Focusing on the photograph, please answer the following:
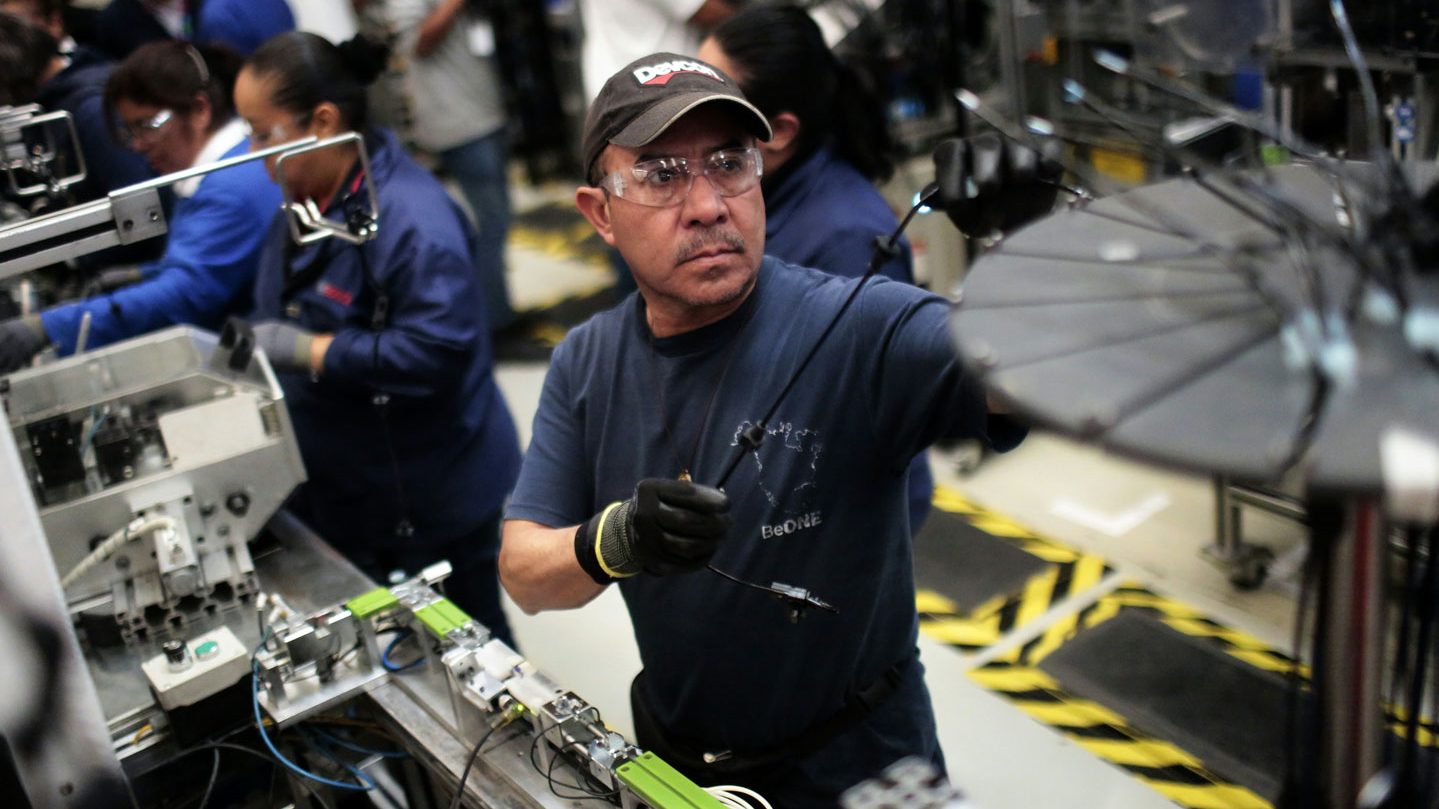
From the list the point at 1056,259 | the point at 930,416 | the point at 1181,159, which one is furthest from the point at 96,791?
the point at 1181,159

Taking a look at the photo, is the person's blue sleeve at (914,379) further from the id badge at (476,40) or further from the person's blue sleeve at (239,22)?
the id badge at (476,40)

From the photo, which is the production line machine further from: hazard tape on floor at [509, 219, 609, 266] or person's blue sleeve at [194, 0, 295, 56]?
hazard tape on floor at [509, 219, 609, 266]

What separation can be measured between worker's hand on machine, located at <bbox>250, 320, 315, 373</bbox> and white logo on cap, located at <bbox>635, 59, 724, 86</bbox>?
1.20 metres

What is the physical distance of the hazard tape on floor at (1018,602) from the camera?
3312 millimetres

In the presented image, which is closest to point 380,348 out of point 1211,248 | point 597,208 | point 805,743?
point 597,208

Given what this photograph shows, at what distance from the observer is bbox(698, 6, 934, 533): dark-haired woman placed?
7.11 ft

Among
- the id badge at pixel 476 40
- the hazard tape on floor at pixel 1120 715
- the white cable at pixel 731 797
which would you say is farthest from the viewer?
the id badge at pixel 476 40

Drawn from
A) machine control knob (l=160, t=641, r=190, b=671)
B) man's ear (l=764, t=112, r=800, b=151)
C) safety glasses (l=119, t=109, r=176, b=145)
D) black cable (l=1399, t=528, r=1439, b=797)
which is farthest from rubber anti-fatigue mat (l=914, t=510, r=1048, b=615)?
black cable (l=1399, t=528, r=1439, b=797)

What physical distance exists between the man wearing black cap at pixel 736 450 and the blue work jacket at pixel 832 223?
53cm

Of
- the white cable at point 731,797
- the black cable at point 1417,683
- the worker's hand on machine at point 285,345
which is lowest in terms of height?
the white cable at point 731,797

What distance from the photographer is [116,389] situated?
2.51 metres

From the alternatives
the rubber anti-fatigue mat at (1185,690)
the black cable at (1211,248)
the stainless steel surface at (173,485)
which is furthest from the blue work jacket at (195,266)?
the black cable at (1211,248)

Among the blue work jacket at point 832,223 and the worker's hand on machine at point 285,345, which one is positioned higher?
the blue work jacket at point 832,223

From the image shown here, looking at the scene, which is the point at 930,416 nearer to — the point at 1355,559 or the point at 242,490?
the point at 1355,559
